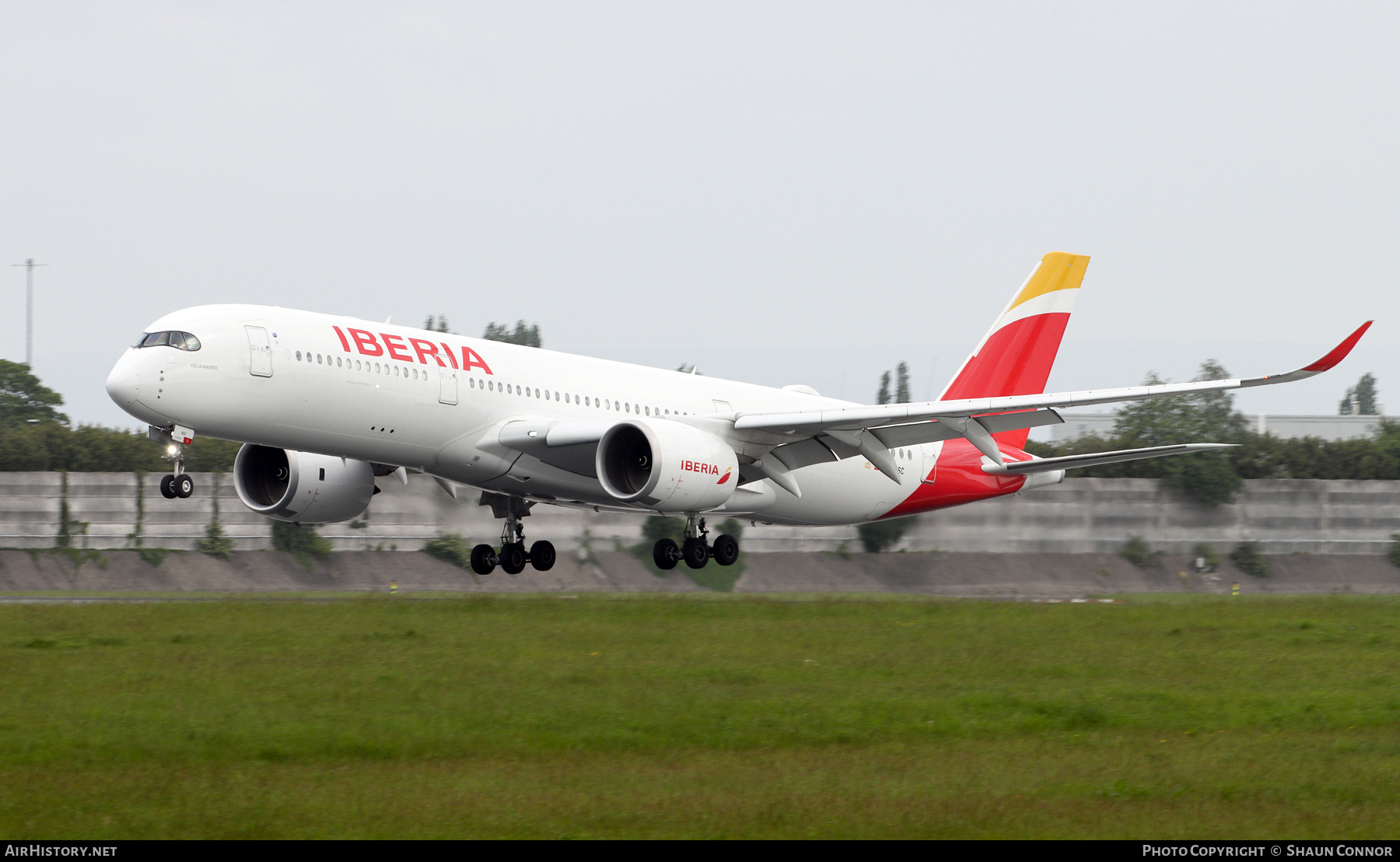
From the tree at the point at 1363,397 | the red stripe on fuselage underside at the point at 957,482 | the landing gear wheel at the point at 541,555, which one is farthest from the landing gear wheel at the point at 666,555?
the tree at the point at 1363,397

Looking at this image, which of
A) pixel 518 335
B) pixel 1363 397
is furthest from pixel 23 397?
pixel 1363 397

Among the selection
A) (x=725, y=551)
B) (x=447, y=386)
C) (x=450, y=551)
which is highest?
(x=447, y=386)

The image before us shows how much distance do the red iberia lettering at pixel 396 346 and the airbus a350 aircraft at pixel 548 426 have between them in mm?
37

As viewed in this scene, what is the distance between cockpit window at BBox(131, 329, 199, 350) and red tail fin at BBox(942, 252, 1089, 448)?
57.5ft

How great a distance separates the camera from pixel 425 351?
2491cm

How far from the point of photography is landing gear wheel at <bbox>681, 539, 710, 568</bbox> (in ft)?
95.0

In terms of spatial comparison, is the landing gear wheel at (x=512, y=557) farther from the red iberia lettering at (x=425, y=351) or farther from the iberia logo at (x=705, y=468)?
the red iberia lettering at (x=425, y=351)

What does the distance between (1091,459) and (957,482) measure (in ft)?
13.7

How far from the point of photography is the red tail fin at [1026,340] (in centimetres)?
3359

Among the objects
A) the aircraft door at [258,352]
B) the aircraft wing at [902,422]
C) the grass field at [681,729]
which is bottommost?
the grass field at [681,729]

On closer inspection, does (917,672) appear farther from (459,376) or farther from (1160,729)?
(459,376)

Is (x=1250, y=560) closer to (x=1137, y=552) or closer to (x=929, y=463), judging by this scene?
(x=1137, y=552)

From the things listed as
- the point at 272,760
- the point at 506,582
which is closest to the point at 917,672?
the point at 272,760

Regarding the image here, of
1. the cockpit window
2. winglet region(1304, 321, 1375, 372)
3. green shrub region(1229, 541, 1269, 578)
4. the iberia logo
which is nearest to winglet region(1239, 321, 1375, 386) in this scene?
winglet region(1304, 321, 1375, 372)
